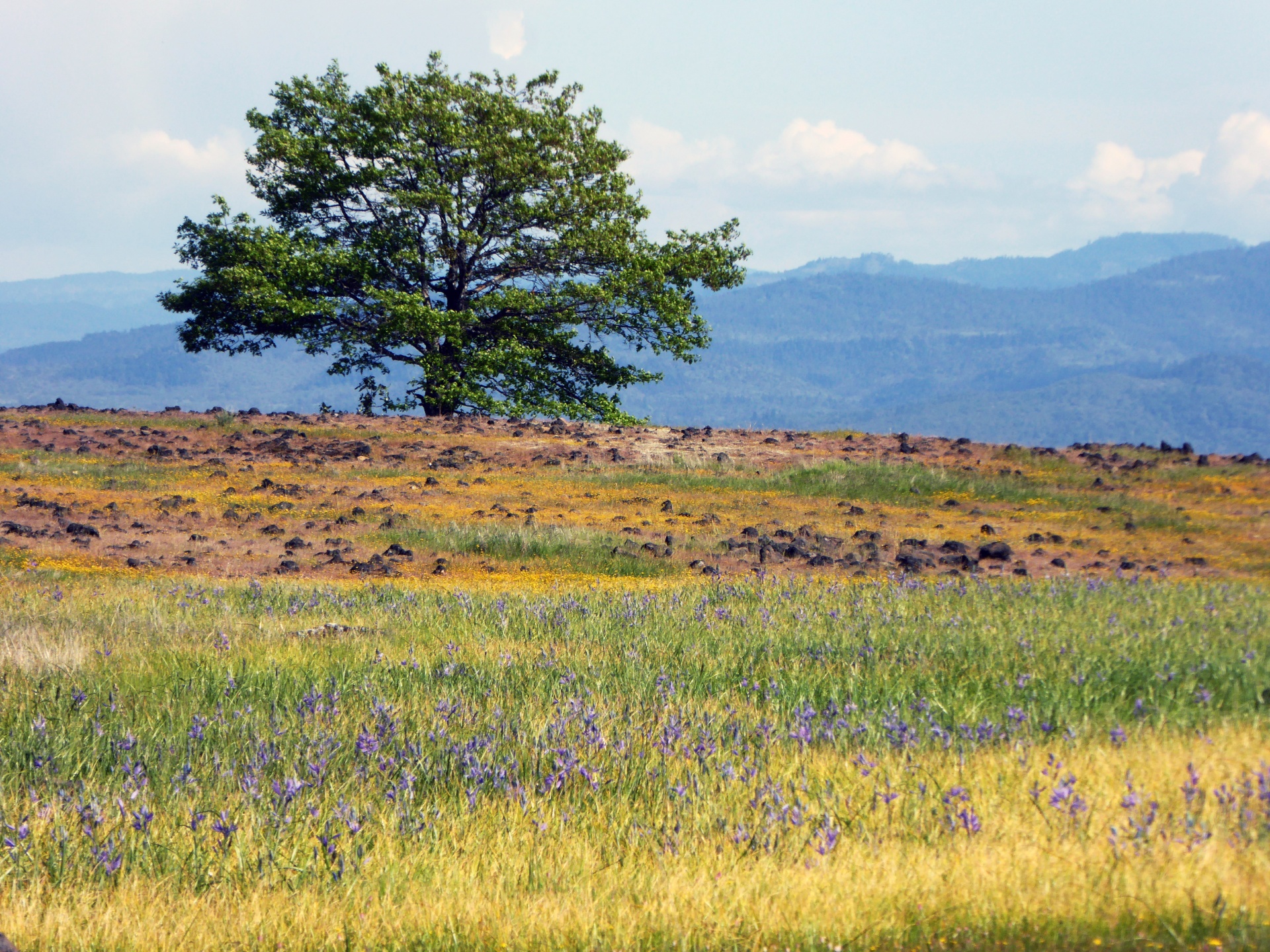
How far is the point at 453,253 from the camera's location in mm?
34250

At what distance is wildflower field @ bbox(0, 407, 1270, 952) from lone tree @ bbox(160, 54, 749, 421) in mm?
20775

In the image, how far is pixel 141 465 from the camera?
69.4 feet

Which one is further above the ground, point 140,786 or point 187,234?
point 187,234

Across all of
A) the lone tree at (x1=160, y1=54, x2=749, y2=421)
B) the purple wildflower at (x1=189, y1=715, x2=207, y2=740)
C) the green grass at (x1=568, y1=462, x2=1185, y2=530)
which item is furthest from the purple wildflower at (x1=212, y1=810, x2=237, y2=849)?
the lone tree at (x1=160, y1=54, x2=749, y2=421)

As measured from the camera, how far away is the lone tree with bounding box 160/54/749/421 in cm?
3203

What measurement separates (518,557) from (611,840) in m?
10.4

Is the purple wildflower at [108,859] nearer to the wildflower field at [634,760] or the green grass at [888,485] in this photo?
the wildflower field at [634,760]

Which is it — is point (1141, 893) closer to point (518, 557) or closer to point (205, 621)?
point (205, 621)

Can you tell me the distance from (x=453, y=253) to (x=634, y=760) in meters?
31.5

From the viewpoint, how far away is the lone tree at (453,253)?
32031mm

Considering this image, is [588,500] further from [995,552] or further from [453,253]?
[453,253]

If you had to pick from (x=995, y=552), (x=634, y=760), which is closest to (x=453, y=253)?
(x=995, y=552)

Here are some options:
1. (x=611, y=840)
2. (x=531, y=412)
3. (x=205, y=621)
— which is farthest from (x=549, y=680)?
(x=531, y=412)

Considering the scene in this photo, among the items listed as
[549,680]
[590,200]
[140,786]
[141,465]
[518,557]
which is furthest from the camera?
[590,200]
